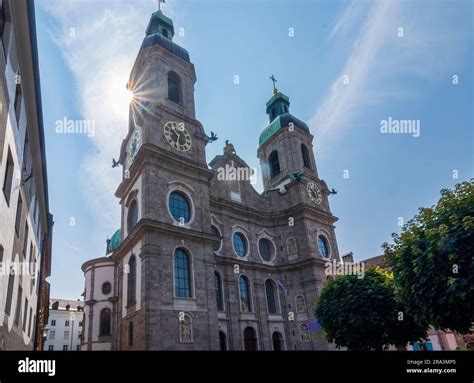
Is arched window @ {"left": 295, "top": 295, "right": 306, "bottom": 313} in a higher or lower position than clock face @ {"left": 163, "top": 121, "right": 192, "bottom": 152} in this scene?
lower

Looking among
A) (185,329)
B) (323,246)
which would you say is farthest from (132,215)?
(323,246)

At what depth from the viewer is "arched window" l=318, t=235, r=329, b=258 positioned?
1368 inches

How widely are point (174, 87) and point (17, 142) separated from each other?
65.0ft

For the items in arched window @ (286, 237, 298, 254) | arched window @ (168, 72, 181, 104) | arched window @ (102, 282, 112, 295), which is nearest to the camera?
arched window @ (102, 282, 112, 295)

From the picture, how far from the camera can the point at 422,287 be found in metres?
12.8

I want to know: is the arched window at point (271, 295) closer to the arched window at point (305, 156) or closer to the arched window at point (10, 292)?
the arched window at point (305, 156)

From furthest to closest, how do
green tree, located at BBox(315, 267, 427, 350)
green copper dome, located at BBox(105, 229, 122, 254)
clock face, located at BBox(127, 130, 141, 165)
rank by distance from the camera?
green copper dome, located at BBox(105, 229, 122, 254) < clock face, located at BBox(127, 130, 141, 165) < green tree, located at BBox(315, 267, 427, 350)

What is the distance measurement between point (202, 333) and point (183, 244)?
5958 mm

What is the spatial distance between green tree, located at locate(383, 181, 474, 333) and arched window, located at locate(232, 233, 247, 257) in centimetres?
1766

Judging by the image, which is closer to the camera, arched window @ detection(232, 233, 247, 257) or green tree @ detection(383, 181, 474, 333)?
green tree @ detection(383, 181, 474, 333)

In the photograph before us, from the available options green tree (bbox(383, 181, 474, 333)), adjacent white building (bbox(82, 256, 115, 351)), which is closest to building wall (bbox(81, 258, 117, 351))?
adjacent white building (bbox(82, 256, 115, 351))

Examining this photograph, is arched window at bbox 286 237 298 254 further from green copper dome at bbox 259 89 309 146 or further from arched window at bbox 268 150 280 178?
green copper dome at bbox 259 89 309 146
